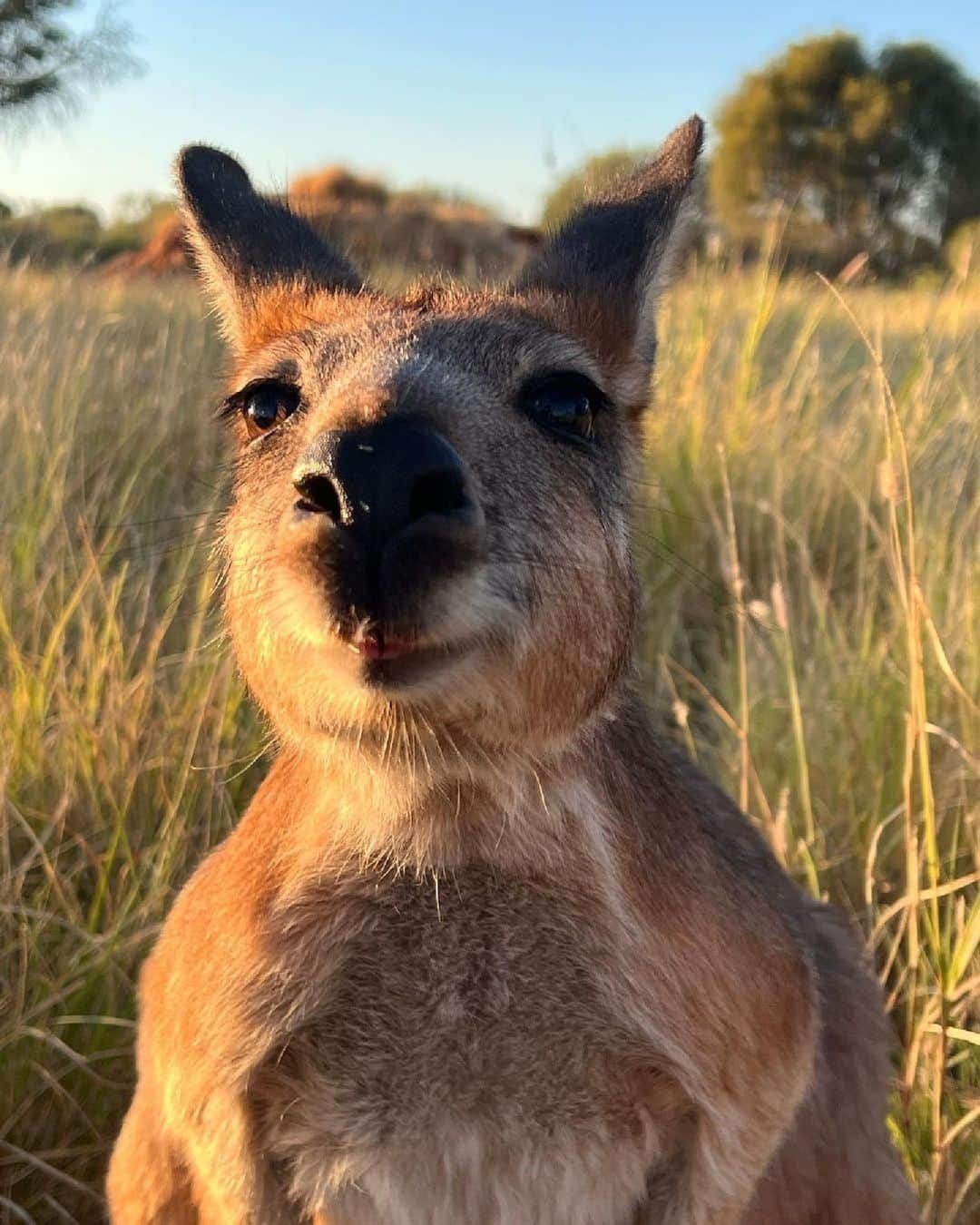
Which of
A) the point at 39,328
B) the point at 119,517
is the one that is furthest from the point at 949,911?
the point at 39,328

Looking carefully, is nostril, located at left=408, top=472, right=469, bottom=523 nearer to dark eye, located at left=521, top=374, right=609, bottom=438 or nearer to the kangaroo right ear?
dark eye, located at left=521, top=374, right=609, bottom=438

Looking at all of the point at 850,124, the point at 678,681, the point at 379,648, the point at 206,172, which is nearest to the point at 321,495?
the point at 379,648

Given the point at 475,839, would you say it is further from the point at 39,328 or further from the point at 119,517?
the point at 39,328

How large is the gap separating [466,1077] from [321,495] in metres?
0.81

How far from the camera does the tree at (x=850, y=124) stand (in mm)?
23016

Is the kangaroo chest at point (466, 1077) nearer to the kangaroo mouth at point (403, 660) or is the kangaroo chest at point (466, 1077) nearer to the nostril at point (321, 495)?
the kangaroo mouth at point (403, 660)

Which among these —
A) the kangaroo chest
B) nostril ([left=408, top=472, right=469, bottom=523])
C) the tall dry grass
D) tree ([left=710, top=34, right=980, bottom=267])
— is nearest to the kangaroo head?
nostril ([left=408, top=472, right=469, bottom=523])

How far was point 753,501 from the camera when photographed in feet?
13.6

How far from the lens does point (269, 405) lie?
179 centimetres

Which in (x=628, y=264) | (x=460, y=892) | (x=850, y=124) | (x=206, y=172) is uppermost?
(x=850, y=124)

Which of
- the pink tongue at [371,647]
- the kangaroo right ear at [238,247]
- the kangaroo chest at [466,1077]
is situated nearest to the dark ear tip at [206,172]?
the kangaroo right ear at [238,247]

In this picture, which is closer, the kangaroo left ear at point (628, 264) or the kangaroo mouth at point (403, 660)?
the kangaroo mouth at point (403, 660)

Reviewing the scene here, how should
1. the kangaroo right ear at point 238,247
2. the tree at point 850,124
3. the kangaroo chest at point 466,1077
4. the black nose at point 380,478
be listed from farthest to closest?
the tree at point 850,124, the kangaroo right ear at point 238,247, the kangaroo chest at point 466,1077, the black nose at point 380,478

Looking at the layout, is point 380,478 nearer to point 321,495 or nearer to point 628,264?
point 321,495
